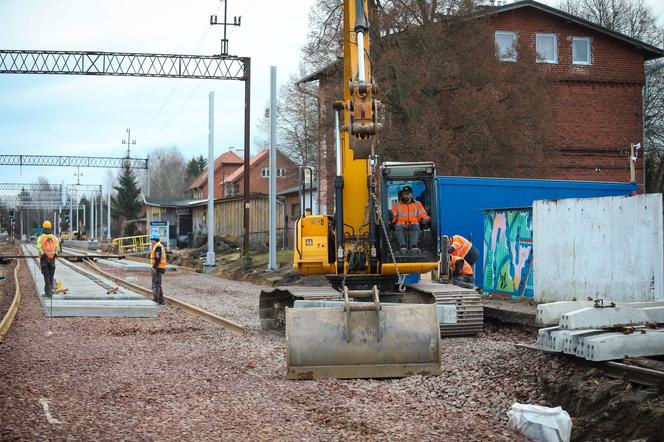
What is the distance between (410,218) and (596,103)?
27.2 metres

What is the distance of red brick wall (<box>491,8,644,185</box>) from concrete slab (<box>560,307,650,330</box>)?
92.8 ft

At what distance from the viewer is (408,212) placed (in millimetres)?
12445

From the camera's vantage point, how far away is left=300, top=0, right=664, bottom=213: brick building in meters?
36.1

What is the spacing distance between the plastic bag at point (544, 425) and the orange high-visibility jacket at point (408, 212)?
5.56m

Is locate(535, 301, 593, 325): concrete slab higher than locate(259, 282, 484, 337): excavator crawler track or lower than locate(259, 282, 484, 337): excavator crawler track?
higher

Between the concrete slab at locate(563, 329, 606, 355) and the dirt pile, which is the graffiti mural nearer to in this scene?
the concrete slab at locate(563, 329, 606, 355)

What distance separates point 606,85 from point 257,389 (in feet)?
105

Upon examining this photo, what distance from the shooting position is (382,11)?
2716 cm

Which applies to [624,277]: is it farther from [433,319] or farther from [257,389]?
[257,389]

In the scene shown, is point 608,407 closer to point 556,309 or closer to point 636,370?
point 636,370

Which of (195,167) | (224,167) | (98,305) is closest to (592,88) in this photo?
(98,305)

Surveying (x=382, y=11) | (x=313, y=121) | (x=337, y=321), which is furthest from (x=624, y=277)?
(x=313, y=121)

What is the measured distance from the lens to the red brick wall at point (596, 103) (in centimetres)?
3641

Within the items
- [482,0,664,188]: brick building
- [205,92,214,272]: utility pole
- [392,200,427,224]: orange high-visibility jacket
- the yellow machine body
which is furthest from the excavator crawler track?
[205,92,214,272]: utility pole
